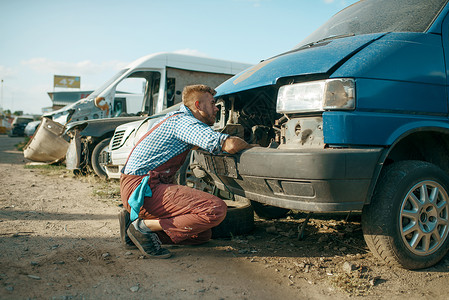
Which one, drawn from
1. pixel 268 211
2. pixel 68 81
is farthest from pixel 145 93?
pixel 68 81

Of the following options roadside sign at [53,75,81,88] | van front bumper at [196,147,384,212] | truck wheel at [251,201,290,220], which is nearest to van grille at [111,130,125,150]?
truck wheel at [251,201,290,220]

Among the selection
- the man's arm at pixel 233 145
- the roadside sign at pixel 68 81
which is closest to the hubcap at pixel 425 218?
the man's arm at pixel 233 145

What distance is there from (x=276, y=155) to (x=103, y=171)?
5267 millimetres

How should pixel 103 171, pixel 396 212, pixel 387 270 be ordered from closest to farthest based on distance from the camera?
pixel 396 212, pixel 387 270, pixel 103 171

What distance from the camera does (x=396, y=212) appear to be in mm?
2344

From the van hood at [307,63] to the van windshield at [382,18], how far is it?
1.16ft

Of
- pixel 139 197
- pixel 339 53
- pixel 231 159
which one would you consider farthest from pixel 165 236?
pixel 339 53

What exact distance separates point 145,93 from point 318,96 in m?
6.40

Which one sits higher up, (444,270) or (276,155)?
(276,155)

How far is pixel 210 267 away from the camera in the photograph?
101 inches

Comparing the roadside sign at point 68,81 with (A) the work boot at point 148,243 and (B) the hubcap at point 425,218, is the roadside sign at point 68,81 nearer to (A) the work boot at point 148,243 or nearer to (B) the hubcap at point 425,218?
(A) the work boot at point 148,243

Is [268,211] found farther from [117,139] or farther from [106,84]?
[106,84]

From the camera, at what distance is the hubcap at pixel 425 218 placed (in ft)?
7.97

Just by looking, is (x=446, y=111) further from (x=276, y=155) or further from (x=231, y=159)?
(x=231, y=159)
